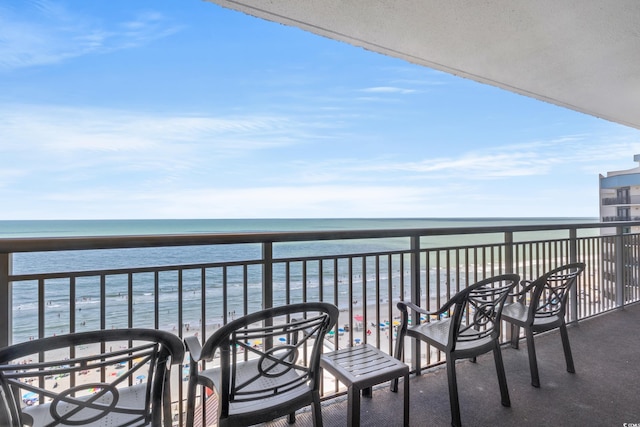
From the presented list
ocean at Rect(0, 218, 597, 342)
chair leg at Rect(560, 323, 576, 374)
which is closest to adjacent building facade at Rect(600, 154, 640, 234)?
ocean at Rect(0, 218, 597, 342)

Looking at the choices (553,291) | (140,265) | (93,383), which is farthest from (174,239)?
(140,265)

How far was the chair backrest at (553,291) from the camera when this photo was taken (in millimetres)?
2055

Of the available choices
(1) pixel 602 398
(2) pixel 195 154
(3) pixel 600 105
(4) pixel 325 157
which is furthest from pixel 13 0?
(4) pixel 325 157

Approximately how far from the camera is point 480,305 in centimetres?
176

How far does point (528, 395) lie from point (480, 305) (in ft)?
2.66

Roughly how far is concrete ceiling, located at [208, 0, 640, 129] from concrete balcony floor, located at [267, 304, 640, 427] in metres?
2.46

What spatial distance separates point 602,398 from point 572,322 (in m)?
1.56

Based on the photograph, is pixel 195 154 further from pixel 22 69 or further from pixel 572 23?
pixel 572 23

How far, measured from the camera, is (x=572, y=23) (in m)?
1.92

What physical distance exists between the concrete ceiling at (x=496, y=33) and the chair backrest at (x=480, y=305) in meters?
1.64

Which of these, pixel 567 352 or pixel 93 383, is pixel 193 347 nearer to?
pixel 93 383

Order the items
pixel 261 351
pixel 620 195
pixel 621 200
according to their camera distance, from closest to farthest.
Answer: pixel 261 351, pixel 621 200, pixel 620 195

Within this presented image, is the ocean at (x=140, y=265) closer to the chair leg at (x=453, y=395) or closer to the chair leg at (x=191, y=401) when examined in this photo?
the chair leg at (x=191, y=401)

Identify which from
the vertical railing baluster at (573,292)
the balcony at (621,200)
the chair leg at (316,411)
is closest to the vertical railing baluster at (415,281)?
the chair leg at (316,411)
